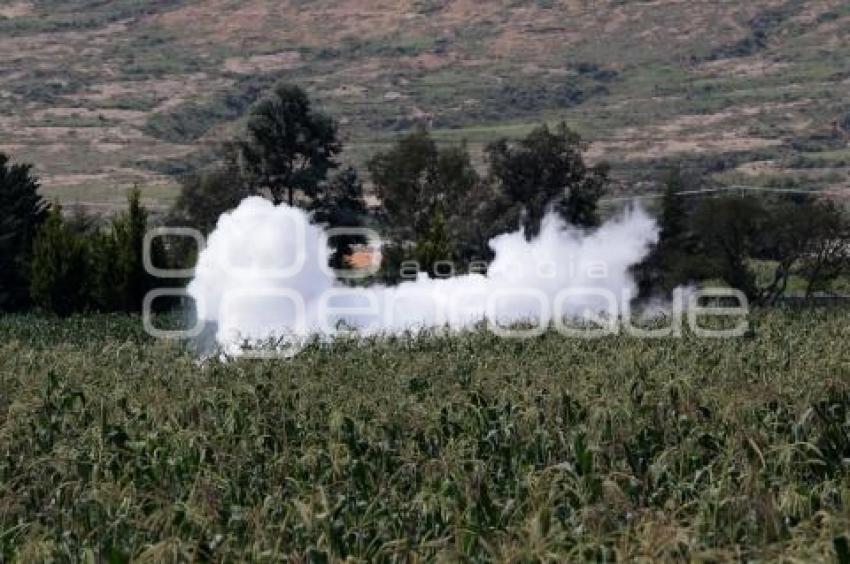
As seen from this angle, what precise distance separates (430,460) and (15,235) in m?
72.2

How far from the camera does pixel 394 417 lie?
104 ft

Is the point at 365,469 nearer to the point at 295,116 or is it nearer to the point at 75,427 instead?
the point at 75,427

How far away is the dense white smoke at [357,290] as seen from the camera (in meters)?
54.8

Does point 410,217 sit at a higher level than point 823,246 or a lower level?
higher

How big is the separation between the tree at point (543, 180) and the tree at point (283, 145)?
12014 millimetres

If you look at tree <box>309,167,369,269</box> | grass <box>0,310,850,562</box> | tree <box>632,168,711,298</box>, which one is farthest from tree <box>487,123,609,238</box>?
grass <box>0,310,850,562</box>

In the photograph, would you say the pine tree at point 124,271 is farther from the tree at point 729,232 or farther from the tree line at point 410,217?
the tree at point 729,232

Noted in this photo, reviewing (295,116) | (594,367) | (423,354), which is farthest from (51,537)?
(295,116)

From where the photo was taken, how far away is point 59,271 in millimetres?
91188

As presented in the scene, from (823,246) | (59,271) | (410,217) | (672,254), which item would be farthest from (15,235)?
(823,246)

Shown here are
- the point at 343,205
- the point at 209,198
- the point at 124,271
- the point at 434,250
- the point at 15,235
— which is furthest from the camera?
the point at 209,198

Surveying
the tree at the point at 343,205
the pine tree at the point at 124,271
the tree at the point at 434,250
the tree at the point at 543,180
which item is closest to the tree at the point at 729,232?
the tree at the point at 543,180

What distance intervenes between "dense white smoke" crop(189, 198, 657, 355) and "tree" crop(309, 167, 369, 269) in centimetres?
4165

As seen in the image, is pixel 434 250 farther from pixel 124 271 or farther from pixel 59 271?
pixel 59 271
